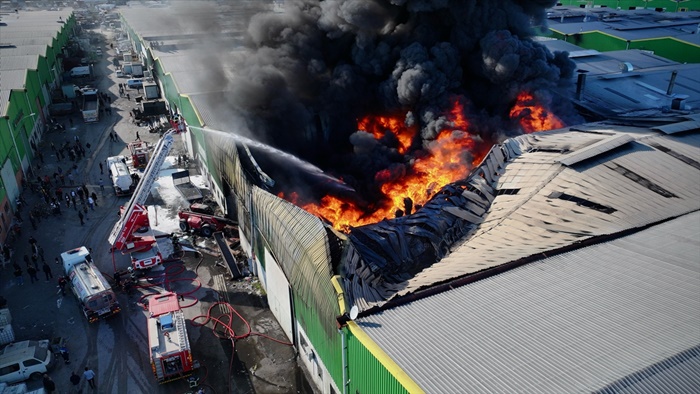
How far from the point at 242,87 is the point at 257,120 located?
7.29 feet

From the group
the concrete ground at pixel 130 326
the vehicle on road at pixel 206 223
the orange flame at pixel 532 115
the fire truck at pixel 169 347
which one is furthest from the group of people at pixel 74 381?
the orange flame at pixel 532 115

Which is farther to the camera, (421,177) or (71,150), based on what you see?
(71,150)

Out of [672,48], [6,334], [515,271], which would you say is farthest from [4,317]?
[672,48]

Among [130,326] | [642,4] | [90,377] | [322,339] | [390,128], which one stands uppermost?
[642,4]

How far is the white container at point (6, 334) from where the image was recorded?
2209 cm

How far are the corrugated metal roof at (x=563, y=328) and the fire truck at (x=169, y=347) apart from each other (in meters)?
9.32

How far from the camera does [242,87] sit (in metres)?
31.9

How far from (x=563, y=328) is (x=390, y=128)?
2265 cm

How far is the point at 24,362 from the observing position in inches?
803

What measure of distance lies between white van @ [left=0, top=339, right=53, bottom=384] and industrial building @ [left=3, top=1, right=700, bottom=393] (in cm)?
957

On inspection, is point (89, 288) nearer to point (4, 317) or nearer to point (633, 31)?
point (4, 317)

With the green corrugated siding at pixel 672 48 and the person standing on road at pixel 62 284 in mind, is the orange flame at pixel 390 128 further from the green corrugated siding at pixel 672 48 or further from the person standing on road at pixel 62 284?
the green corrugated siding at pixel 672 48

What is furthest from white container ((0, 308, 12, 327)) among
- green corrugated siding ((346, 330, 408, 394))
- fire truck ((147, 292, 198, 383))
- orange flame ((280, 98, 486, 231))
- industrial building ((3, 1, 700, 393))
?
green corrugated siding ((346, 330, 408, 394))

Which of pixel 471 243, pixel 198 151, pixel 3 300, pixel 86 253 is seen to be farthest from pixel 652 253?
pixel 198 151
